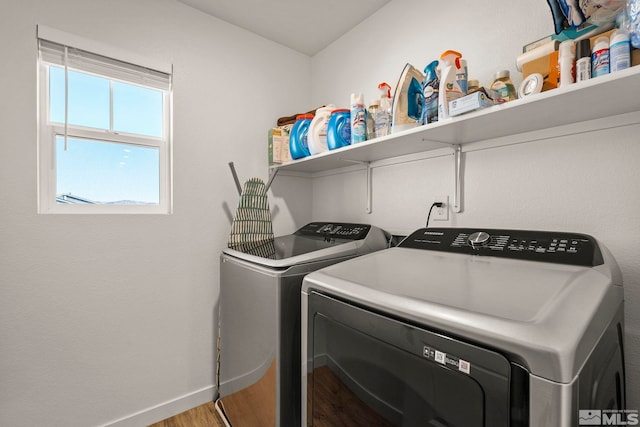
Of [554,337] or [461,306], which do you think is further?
[461,306]

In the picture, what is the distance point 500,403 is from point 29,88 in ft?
7.45

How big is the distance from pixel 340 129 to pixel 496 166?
0.82 meters

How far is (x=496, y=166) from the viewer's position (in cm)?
142

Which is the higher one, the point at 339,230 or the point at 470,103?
the point at 470,103

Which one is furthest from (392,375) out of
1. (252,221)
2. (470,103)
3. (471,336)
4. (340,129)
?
(252,221)

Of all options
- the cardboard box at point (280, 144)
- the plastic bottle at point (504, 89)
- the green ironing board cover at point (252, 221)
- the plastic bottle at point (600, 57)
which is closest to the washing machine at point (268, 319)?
the green ironing board cover at point (252, 221)

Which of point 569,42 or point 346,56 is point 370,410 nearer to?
point 569,42

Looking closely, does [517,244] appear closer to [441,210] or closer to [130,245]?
[441,210]

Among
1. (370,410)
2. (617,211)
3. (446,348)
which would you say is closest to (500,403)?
(446,348)

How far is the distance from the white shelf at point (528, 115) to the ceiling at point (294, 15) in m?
1.04

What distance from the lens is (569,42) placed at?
3.22 ft

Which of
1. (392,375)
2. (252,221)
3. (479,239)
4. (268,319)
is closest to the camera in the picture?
(392,375)

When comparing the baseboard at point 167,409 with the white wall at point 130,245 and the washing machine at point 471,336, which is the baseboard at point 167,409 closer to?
the white wall at point 130,245

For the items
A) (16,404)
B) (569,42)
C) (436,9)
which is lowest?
(16,404)
